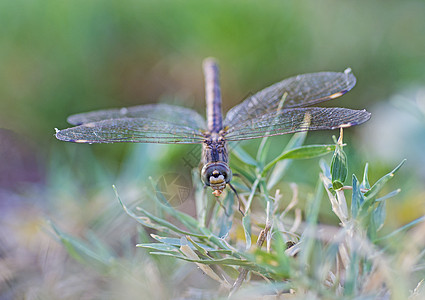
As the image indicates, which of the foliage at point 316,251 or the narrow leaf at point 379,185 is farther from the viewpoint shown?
Answer: the narrow leaf at point 379,185

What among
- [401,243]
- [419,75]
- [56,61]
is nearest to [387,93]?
[419,75]

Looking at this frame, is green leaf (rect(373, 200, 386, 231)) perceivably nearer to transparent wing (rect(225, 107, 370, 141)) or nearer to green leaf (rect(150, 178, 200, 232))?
transparent wing (rect(225, 107, 370, 141))

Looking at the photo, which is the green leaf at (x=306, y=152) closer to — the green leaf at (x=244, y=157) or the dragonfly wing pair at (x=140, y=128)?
the green leaf at (x=244, y=157)

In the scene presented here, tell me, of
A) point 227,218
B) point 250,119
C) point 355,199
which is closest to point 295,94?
point 250,119

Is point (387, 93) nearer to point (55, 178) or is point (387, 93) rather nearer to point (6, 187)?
point (55, 178)

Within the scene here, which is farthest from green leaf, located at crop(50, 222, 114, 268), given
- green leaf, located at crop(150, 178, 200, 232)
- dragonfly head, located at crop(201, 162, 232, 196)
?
dragonfly head, located at crop(201, 162, 232, 196)

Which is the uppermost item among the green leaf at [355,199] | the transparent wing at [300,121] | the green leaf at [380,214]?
the transparent wing at [300,121]

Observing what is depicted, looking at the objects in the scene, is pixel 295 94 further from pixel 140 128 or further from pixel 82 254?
pixel 82 254

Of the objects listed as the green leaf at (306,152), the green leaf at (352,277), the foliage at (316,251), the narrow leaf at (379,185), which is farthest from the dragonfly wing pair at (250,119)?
the green leaf at (352,277)

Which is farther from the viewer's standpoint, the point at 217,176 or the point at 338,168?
the point at 217,176
